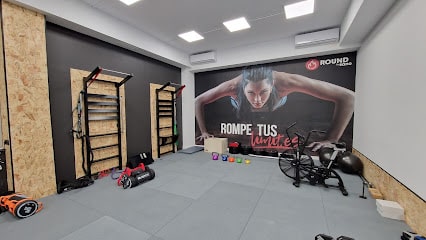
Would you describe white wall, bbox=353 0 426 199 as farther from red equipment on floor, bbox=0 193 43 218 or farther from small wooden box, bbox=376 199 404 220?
red equipment on floor, bbox=0 193 43 218

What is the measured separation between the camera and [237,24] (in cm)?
403

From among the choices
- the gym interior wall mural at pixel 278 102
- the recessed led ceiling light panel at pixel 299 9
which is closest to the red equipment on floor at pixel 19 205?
the gym interior wall mural at pixel 278 102

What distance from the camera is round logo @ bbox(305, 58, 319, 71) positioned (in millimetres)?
4872

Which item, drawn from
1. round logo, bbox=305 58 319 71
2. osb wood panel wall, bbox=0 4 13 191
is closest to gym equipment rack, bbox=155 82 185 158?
osb wood panel wall, bbox=0 4 13 191

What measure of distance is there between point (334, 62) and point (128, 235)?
573 centimetres

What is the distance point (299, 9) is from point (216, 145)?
13.8ft

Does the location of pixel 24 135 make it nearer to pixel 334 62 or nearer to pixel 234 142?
pixel 234 142

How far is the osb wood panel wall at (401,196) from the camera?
188 cm

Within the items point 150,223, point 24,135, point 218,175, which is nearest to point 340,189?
point 218,175

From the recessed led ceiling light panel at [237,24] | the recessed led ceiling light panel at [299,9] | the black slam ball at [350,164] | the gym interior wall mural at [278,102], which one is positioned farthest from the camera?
the gym interior wall mural at [278,102]

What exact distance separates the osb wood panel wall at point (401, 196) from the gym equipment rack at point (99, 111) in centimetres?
476

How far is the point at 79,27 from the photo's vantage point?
3.24 metres

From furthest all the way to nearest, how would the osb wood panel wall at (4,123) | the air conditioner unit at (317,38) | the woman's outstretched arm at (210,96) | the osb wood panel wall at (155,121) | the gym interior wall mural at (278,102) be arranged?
the woman's outstretched arm at (210,96) → the osb wood panel wall at (155,121) → the gym interior wall mural at (278,102) → the air conditioner unit at (317,38) → the osb wood panel wall at (4,123)

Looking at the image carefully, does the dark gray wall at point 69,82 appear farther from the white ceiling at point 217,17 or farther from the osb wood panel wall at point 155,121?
the white ceiling at point 217,17
